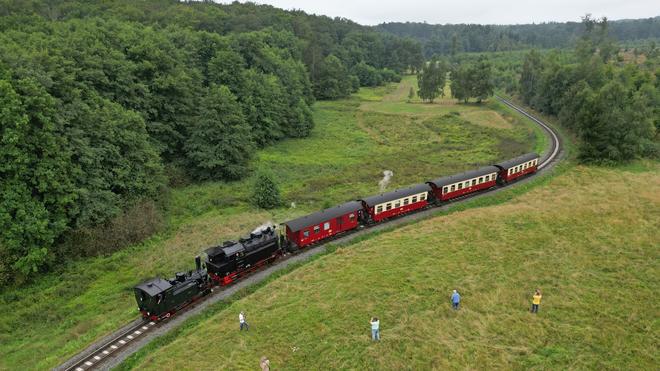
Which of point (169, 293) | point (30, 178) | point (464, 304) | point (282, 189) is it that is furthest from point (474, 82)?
point (169, 293)

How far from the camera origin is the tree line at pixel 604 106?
163ft

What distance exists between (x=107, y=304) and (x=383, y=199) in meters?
22.3

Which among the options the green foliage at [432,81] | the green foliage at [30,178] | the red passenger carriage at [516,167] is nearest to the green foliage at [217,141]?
the green foliage at [30,178]

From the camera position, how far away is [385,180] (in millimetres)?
50062

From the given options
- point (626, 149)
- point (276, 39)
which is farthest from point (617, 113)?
point (276, 39)

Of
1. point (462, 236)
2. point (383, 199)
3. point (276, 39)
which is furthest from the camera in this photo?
point (276, 39)

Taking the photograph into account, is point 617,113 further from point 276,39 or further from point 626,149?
point 276,39

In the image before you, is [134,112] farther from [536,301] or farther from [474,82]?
[474,82]

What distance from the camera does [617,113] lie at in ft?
161

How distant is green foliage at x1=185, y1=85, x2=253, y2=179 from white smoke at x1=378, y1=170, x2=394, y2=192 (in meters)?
17.5

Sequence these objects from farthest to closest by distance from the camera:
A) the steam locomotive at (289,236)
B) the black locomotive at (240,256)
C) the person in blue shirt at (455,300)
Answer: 1. the black locomotive at (240,256)
2. the steam locomotive at (289,236)
3. the person in blue shirt at (455,300)

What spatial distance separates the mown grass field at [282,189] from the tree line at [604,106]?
7495mm

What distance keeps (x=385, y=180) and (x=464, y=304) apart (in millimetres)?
27435

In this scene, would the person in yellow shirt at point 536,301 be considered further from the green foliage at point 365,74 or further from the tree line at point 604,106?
the green foliage at point 365,74
